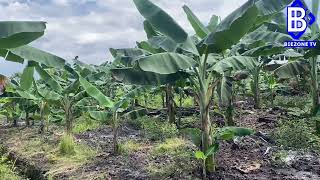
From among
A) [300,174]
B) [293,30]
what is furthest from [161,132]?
[300,174]

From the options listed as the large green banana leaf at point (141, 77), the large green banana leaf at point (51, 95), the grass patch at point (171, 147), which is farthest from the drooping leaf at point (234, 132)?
the large green banana leaf at point (51, 95)

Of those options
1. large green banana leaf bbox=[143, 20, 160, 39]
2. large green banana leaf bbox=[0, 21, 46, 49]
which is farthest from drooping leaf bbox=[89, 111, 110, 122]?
large green banana leaf bbox=[0, 21, 46, 49]

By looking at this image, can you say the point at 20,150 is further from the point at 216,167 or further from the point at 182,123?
the point at 216,167

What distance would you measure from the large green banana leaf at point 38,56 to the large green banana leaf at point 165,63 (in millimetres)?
1475

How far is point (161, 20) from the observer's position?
243 inches

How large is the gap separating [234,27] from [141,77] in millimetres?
1613

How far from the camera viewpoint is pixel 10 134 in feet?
48.5

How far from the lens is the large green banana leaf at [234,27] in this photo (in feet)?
17.7

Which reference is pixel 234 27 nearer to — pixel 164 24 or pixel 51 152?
pixel 164 24

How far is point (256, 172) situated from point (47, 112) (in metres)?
8.01

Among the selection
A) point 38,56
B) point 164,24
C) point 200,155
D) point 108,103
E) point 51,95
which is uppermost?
point 164,24

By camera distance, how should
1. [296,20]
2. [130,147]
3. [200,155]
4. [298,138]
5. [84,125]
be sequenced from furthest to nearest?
[84,125]
[130,147]
[296,20]
[298,138]
[200,155]

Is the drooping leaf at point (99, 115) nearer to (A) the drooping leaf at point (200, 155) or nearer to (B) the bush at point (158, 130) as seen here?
(B) the bush at point (158, 130)

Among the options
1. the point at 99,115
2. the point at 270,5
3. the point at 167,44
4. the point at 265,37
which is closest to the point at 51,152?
the point at 99,115
